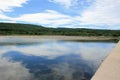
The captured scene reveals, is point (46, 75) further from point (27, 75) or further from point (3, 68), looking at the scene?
point (3, 68)

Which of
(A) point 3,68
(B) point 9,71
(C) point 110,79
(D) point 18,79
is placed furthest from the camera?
(A) point 3,68

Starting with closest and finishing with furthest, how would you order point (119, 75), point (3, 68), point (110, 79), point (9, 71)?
point (110, 79) → point (119, 75) → point (9, 71) → point (3, 68)

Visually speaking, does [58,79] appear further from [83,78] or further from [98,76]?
[98,76]

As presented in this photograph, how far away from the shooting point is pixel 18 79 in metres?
12.9

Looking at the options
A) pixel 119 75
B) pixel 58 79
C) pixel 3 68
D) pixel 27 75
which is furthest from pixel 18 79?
pixel 119 75

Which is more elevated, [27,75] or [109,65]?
[109,65]

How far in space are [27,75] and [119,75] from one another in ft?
18.5

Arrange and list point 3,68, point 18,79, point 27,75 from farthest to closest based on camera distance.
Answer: point 3,68
point 27,75
point 18,79

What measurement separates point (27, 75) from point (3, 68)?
2738 mm

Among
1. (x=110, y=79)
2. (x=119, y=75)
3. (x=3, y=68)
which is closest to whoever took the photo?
(x=110, y=79)

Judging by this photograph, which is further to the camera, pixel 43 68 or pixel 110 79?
pixel 43 68

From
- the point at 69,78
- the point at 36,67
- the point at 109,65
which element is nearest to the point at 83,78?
the point at 69,78

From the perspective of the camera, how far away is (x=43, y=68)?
16594 mm

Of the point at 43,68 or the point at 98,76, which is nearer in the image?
the point at 98,76
